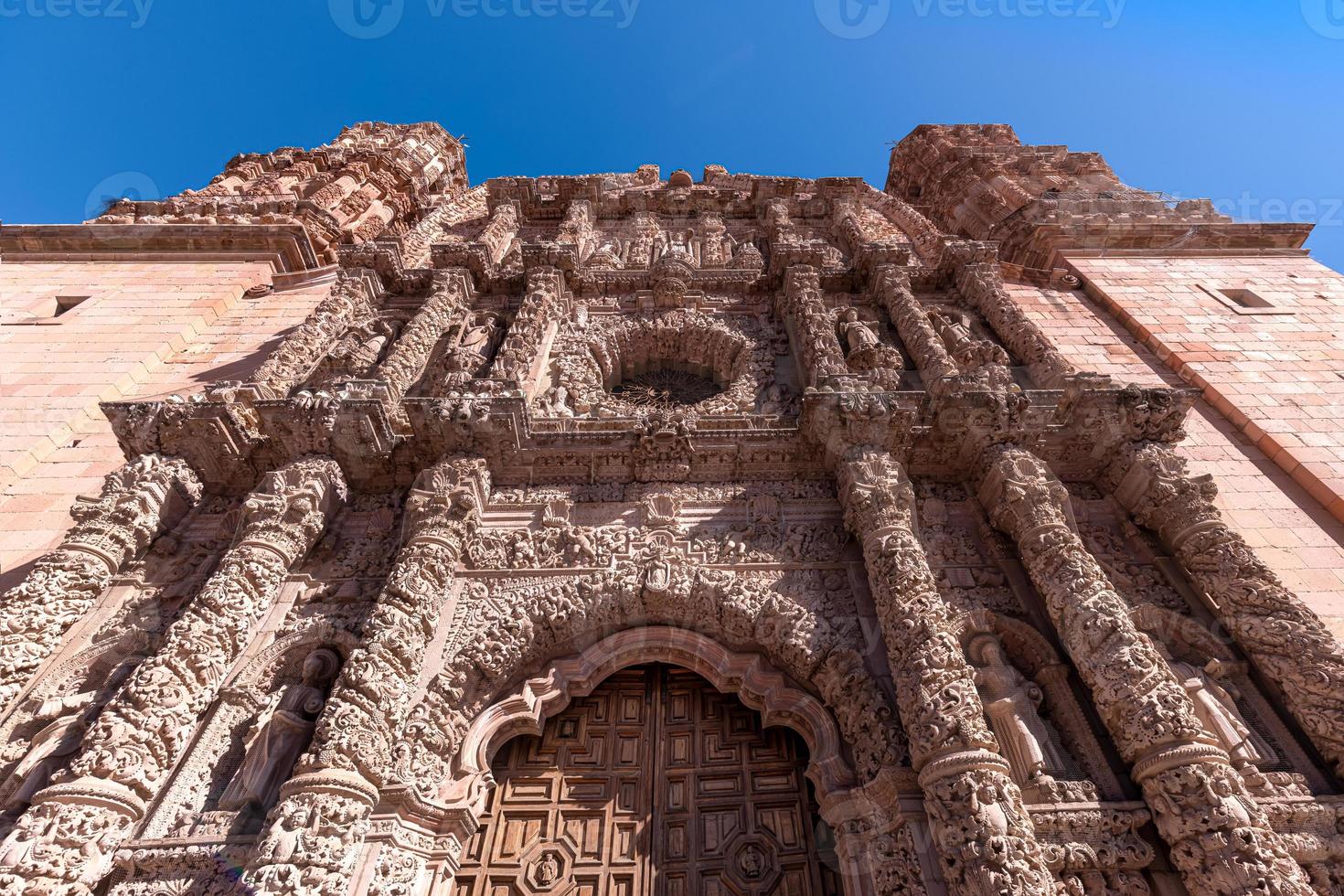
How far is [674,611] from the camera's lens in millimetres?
5824

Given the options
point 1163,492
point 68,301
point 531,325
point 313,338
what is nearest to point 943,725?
point 1163,492

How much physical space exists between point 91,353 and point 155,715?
27.7ft

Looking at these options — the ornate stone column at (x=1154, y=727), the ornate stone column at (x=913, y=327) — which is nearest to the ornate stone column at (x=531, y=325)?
the ornate stone column at (x=913, y=327)

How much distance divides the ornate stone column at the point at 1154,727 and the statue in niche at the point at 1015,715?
455mm

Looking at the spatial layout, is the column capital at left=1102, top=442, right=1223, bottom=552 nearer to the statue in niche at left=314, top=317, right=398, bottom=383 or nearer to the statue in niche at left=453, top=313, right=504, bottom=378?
the statue in niche at left=453, top=313, right=504, bottom=378

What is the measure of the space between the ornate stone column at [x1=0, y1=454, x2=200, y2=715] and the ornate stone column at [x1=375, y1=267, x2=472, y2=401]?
2.39 metres

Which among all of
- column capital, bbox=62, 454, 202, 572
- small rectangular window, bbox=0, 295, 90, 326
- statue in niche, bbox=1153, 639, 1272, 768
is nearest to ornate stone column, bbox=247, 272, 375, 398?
column capital, bbox=62, 454, 202, 572

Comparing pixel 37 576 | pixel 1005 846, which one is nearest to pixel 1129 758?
pixel 1005 846

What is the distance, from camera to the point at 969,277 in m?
10.1

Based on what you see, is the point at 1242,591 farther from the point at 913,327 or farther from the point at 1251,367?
the point at 1251,367

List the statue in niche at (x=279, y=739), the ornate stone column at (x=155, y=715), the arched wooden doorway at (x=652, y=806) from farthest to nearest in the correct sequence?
the arched wooden doorway at (x=652, y=806) → the statue in niche at (x=279, y=739) → the ornate stone column at (x=155, y=715)

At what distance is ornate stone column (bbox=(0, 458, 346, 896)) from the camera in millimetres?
3947

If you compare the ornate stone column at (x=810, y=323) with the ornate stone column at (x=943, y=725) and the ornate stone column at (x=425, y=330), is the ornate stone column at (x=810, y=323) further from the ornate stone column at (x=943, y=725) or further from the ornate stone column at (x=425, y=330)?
the ornate stone column at (x=425, y=330)

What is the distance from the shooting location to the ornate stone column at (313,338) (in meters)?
7.70
